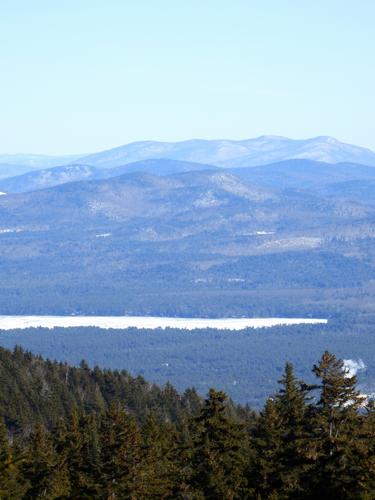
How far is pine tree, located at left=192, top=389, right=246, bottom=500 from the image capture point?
36000 millimetres

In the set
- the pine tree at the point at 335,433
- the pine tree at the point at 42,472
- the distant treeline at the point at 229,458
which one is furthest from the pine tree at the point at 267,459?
the pine tree at the point at 42,472

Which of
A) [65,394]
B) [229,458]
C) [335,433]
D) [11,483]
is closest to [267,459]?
[229,458]

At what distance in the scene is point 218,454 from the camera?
36312 mm

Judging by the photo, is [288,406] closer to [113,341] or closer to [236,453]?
[236,453]

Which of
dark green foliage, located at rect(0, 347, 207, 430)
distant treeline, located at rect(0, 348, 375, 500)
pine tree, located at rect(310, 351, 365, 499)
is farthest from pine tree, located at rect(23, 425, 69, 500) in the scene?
dark green foliage, located at rect(0, 347, 207, 430)

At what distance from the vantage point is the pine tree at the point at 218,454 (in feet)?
118

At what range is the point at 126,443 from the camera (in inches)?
1380

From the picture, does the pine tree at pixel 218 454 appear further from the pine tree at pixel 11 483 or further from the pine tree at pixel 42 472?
the pine tree at pixel 11 483

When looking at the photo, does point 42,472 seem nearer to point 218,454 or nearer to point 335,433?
point 218,454

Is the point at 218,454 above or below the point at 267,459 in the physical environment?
above

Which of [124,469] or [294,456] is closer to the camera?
[124,469]

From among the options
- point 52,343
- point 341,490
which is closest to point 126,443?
point 341,490

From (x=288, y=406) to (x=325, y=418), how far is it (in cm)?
640

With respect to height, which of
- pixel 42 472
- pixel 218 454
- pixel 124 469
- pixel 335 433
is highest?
pixel 335 433
